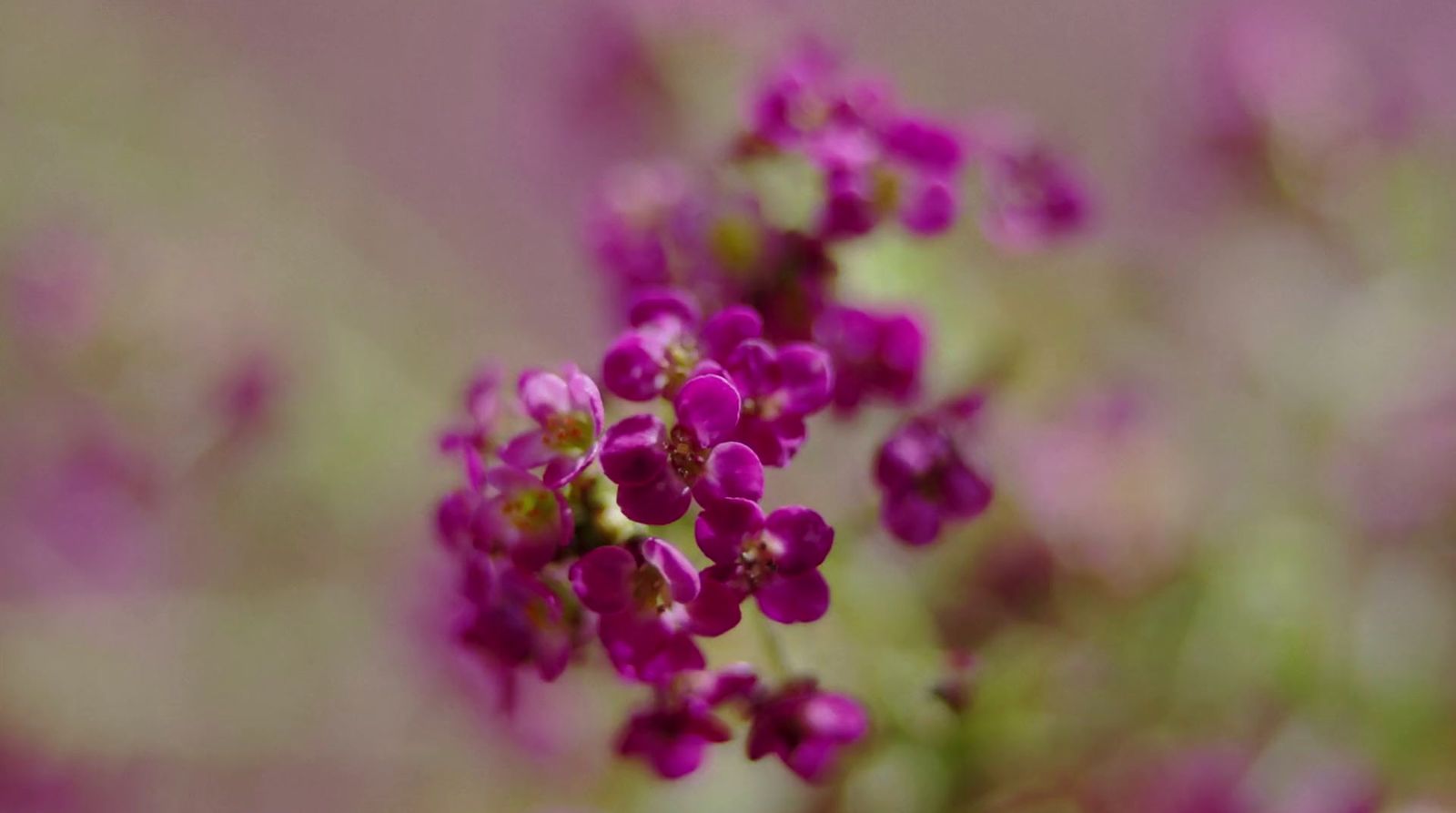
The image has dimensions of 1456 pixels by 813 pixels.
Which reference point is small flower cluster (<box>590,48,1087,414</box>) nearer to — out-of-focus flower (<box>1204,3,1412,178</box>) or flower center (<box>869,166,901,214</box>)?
flower center (<box>869,166,901,214</box>)

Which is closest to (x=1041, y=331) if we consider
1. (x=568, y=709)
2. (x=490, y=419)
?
(x=568, y=709)

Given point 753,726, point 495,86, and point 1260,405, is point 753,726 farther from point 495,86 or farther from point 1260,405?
point 495,86

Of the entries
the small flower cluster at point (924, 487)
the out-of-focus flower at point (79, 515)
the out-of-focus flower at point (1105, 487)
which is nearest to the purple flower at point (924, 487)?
Answer: the small flower cluster at point (924, 487)

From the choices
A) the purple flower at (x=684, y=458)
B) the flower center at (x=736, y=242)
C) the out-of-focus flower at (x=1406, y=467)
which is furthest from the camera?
the out-of-focus flower at (x=1406, y=467)

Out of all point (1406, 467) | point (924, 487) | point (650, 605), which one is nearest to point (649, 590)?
point (650, 605)

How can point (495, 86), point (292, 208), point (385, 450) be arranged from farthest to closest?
point (495, 86) → point (292, 208) → point (385, 450)

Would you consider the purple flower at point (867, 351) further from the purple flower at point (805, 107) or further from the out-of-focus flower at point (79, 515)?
the out-of-focus flower at point (79, 515)
